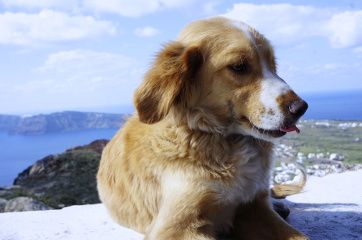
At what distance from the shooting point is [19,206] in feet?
30.9

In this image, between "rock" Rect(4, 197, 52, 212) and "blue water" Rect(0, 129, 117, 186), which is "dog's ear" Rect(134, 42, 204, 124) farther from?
"blue water" Rect(0, 129, 117, 186)

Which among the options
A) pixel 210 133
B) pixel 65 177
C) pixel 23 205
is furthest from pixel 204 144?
pixel 65 177

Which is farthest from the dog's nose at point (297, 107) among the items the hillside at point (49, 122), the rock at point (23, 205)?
the hillside at point (49, 122)

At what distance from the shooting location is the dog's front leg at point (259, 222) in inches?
163

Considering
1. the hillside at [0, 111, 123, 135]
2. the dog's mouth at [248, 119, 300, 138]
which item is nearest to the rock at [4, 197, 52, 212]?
the dog's mouth at [248, 119, 300, 138]

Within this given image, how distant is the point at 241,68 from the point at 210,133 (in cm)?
64

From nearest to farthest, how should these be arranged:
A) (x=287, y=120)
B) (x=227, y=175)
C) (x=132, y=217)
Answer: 1. (x=287, y=120)
2. (x=227, y=175)
3. (x=132, y=217)

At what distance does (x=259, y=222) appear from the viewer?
169 inches

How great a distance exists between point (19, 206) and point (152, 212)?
19.6ft

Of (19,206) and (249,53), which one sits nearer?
(249,53)

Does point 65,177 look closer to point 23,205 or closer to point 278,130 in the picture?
point 23,205

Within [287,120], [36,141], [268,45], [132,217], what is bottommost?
[36,141]

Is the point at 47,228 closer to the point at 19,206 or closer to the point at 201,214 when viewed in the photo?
the point at 201,214

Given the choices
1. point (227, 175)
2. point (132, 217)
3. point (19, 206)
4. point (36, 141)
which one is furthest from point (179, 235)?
point (36, 141)
